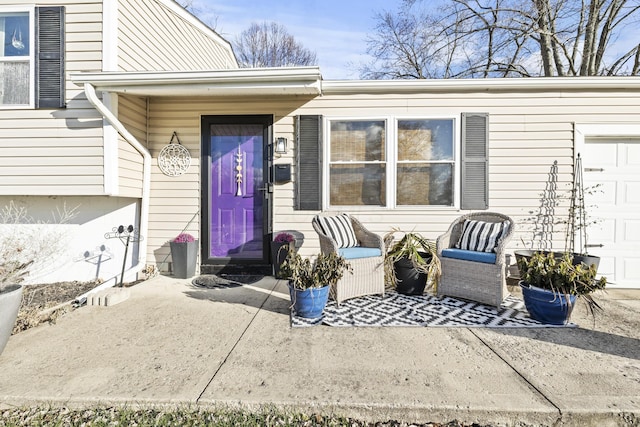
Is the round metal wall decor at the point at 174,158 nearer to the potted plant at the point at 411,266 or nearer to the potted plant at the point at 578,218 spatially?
the potted plant at the point at 411,266

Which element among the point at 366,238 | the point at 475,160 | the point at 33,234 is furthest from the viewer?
the point at 475,160

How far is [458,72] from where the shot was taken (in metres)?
10.9

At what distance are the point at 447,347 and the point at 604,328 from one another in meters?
1.52

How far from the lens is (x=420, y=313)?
3094mm

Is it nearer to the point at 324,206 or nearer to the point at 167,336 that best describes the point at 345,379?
the point at 167,336

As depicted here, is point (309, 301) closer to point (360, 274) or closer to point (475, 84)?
point (360, 274)

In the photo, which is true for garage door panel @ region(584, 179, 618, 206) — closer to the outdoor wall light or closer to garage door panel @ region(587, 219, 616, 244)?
garage door panel @ region(587, 219, 616, 244)

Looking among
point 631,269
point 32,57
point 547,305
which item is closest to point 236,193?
point 32,57

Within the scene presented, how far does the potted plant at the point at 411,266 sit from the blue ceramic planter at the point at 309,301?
104 centimetres

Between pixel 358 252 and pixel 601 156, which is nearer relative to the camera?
pixel 358 252

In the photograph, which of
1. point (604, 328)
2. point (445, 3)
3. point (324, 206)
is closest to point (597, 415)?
point (604, 328)

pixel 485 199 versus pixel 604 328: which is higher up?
pixel 485 199

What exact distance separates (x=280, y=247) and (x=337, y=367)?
2191mm

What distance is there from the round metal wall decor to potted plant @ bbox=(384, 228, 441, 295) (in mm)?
3001
